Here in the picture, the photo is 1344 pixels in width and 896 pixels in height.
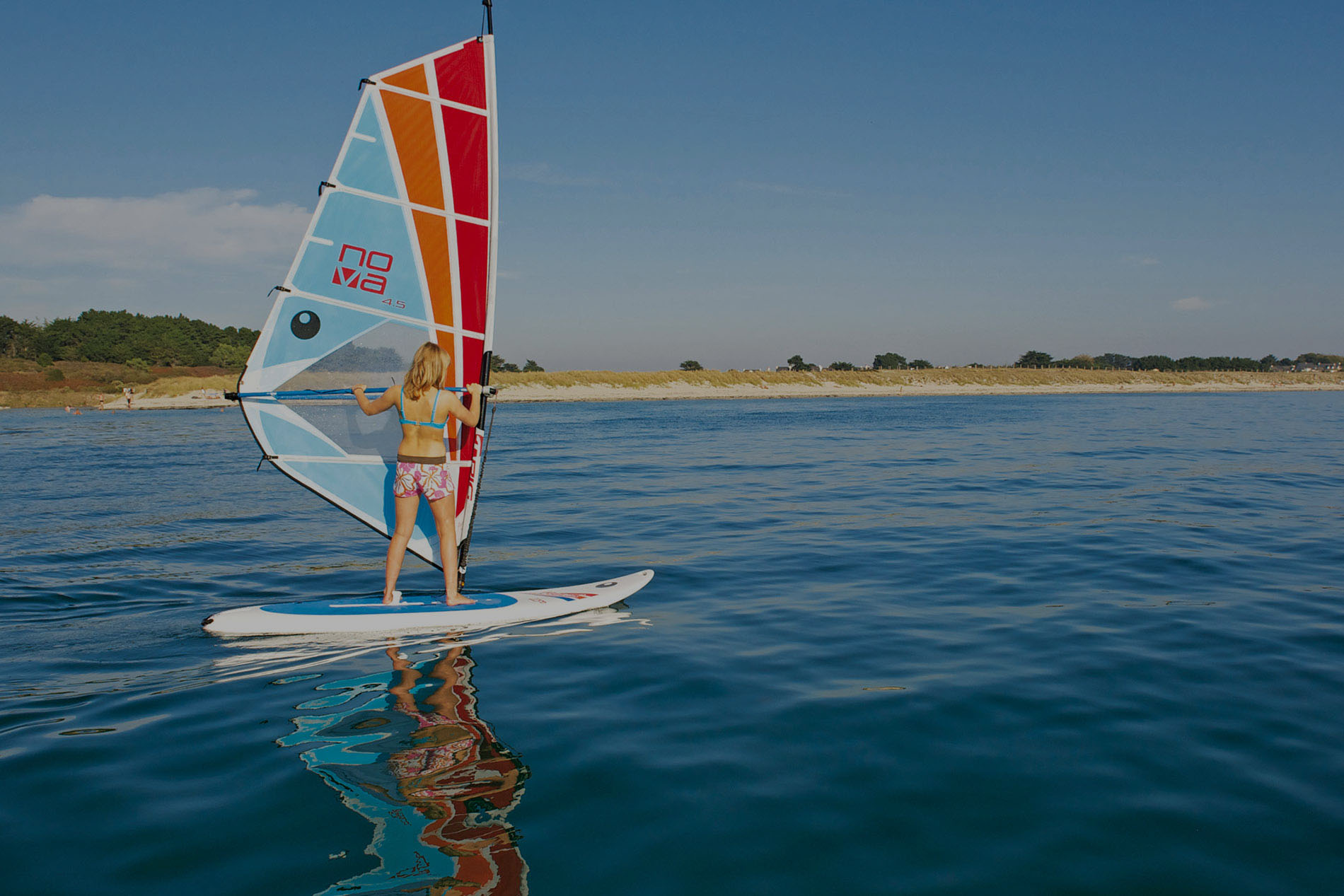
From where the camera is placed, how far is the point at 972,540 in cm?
1028

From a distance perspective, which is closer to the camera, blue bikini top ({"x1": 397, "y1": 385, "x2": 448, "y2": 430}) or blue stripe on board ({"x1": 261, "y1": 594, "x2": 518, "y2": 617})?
blue bikini top ({"x1": 397, "y1": 385, "x2": 448, "y2": 430})

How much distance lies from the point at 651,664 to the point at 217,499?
42.8 feet

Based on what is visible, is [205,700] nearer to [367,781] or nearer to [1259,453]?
[367,781]

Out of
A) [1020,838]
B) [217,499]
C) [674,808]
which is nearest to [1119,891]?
[1020,838]

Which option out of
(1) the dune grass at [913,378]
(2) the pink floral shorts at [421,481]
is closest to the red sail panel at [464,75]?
(2) the pink floral shorts at [421,481]

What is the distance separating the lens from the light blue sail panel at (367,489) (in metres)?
7.42

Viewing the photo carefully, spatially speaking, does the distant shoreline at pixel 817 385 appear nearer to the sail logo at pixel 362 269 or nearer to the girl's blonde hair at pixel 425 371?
the sail logo at pixel 362 269

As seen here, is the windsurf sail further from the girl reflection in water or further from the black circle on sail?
the girl reflection in water

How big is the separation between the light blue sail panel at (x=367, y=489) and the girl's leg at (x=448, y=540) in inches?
11.7

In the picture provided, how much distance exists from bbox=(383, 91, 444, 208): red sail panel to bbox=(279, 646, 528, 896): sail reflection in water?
4127mm

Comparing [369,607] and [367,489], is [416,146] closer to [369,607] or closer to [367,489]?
[367,489]

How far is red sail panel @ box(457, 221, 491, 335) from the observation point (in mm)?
7273

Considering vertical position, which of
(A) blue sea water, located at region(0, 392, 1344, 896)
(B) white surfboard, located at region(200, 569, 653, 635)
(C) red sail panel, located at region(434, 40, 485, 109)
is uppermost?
(C) red sail panel, located at region(434, 40, 485, 109)

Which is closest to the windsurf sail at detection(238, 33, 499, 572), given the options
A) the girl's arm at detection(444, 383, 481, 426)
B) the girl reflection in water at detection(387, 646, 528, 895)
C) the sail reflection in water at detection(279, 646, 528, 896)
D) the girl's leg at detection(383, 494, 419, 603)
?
the girl's arm at detection(444, 383, 481, 426)
